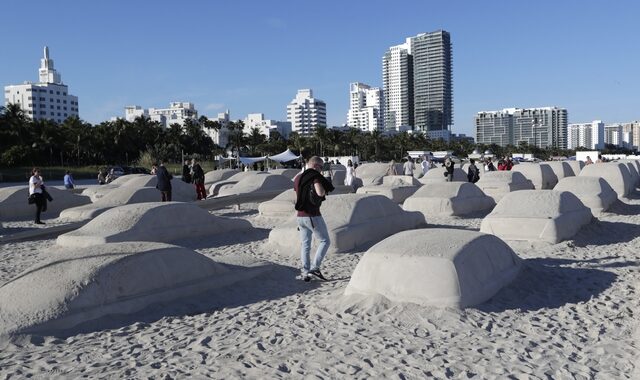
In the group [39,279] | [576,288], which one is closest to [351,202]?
[576,288]

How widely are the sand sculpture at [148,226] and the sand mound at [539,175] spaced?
15635mm

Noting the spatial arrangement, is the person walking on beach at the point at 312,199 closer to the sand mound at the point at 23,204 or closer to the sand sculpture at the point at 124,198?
the sand sculpture at the point at 124,198

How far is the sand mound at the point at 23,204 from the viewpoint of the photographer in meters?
17.5

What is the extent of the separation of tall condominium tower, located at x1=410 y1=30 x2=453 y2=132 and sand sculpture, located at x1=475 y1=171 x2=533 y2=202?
532 feet

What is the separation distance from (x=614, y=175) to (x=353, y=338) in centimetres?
1863

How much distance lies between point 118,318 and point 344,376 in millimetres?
2941

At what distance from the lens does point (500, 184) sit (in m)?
20.4

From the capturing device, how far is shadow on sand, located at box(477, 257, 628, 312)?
6748 mm

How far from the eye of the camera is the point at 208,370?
15.6ft

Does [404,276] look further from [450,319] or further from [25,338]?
[25,338]

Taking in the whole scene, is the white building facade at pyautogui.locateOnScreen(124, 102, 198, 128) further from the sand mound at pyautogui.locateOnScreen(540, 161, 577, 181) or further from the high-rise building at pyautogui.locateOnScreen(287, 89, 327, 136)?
the sand mound at pyautogui.locateOnScreen(540, 161, 577, 181)

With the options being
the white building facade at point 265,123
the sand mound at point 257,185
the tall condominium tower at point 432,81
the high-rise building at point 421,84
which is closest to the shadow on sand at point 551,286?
the sand mound at point 257,185

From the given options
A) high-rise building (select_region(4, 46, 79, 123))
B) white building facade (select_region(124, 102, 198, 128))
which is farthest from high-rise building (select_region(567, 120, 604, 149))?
high-rise building (select_region(4, 46, 79, 123))

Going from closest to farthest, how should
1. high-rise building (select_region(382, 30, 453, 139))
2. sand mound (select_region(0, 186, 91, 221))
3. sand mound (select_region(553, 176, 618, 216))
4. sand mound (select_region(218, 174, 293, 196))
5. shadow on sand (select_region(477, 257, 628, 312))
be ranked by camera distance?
shadow on sand (select_region(477, 257, 628, 312))
sand mound (select_region(553, 176, 618, 216))
sand mound (select_region(0, 186, 91, 221))
sand mound (select_region(218, 174, 293, 196))
high-rise building (select_region(382, 30, 453, 139))
